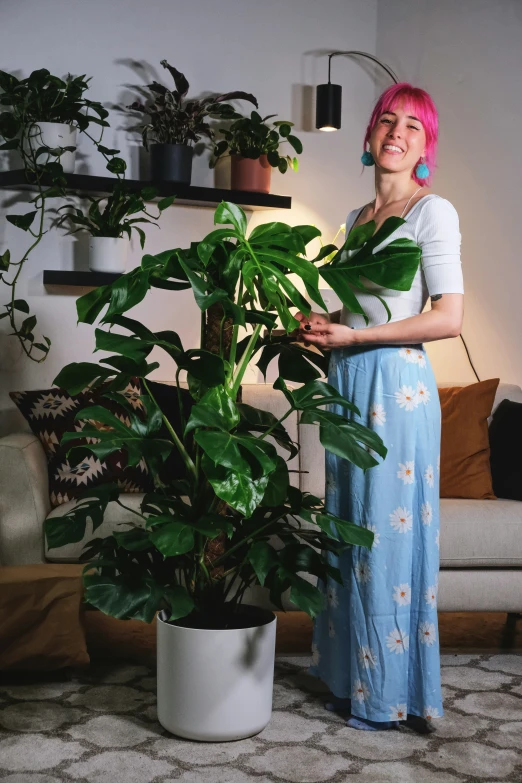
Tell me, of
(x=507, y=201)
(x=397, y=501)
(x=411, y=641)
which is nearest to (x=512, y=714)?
(x=411, y=641)

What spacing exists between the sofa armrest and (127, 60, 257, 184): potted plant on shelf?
1.38 m

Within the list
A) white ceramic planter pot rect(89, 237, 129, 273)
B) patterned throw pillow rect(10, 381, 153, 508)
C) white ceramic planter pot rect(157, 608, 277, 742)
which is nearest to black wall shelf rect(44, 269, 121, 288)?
white ceramic planter pot rect(89, 237, 129, 273)

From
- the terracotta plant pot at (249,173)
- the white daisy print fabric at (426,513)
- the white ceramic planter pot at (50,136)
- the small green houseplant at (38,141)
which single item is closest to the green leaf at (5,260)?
the small green houseplant at (38,141)

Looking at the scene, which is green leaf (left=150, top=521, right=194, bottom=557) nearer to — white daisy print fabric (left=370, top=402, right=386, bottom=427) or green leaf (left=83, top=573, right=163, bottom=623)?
green leaf (left=83, top=573, right=163, bottom=623)

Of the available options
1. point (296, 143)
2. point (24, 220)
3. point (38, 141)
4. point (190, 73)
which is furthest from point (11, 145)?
point (296, 143)

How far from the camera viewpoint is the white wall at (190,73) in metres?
3.71

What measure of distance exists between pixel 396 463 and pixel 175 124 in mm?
2030

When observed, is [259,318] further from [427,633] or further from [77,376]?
[427,633]

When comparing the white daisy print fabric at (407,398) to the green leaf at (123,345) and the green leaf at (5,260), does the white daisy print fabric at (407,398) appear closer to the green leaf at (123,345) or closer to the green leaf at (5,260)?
the green leaf at (123,345)

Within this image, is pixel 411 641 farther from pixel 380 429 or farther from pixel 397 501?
pixel 380 429

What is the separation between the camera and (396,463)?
2.27m

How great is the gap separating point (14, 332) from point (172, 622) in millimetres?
1809

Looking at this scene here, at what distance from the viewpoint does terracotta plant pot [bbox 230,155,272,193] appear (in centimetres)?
388

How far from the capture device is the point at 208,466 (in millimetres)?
1983
